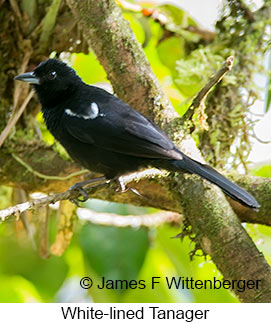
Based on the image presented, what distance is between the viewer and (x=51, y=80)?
3.75 m

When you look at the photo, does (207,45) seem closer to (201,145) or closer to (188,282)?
(201,145)

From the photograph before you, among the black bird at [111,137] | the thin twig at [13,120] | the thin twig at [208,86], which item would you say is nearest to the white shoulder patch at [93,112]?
the black bird at [111,137]

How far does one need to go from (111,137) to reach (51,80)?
0.67m

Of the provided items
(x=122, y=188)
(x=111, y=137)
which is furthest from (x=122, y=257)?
(x=111, y=137)

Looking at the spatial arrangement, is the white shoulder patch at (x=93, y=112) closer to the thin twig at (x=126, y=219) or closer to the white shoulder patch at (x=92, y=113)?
the white shoulder patch at (x=92, y=113)

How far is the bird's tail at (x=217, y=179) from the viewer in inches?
119

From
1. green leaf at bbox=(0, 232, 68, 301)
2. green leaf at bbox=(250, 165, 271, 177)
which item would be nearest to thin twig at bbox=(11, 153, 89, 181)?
green leaf at bbox=(0, 232, 68, 301)

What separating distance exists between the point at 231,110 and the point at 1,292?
1893mm

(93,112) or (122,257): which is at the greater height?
(93,112)

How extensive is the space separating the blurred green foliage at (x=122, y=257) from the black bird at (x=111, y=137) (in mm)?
813

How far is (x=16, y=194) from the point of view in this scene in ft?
14.6

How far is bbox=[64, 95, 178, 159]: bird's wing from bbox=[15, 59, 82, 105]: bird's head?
30cm

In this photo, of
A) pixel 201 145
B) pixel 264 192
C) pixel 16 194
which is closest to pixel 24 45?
pixel 16 194

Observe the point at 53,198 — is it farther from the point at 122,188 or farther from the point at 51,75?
the point at 51,75
